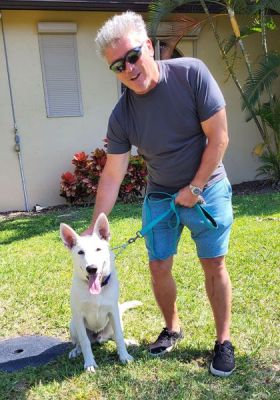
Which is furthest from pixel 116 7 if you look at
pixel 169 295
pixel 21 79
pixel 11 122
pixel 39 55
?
pixel 169 295

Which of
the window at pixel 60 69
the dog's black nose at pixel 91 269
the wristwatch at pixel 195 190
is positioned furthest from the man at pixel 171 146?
the window at pixel 60 69

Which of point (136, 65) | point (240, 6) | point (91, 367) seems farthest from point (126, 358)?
point (240, 6)

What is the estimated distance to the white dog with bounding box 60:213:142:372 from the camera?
9.59 feet

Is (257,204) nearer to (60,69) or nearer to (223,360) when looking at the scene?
(60,69)

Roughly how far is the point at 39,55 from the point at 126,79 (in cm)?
650

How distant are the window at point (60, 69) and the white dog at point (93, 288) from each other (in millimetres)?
6351

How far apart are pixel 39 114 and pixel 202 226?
21.9ft

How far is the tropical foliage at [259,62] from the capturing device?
27.1 feet

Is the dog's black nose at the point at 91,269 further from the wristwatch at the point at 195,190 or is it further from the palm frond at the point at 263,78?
the palm frond at the point at 263,78

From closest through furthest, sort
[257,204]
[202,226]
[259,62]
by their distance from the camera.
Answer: [202,226] < [257,204] < [259,62]

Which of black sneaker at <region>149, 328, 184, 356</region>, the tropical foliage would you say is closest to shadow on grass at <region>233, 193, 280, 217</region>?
the tropical foliage

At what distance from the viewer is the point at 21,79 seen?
859 centimetres

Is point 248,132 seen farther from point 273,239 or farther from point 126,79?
point 126,79

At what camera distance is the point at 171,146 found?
283 centimetres
